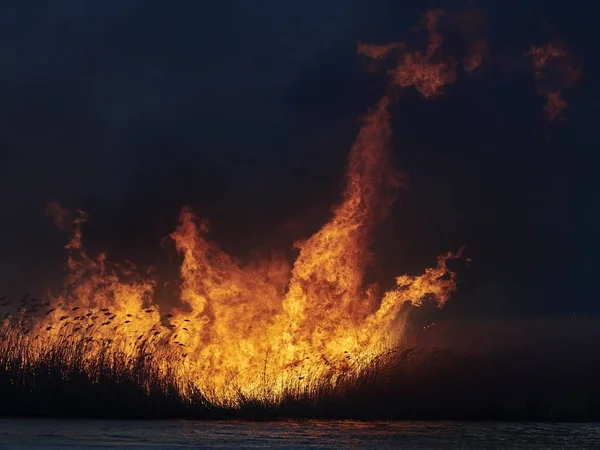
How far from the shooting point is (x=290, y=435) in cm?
1230

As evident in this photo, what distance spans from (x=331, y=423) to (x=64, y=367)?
5.62 meters

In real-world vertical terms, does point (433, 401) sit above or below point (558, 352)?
below

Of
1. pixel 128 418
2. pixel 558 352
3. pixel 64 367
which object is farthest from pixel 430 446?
pixel 558 352

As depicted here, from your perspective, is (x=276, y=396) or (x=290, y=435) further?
(x=276, y=396)

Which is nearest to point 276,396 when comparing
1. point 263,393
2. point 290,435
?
point 263,393

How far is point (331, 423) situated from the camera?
14.4m

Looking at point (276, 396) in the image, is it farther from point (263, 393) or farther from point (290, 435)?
point (290, 435)

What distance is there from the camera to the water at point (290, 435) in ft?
36.2

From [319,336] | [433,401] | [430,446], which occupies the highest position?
[319,336]

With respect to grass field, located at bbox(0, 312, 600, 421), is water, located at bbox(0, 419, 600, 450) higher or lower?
lower

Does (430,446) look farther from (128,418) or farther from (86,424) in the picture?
(128,418)

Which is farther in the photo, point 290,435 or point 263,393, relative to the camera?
point 263,393

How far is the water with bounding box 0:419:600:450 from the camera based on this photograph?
11.0 meters

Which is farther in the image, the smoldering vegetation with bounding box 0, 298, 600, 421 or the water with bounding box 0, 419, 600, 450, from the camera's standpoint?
the smoldering vegetation with bounding box 0, 298, 600, 421
